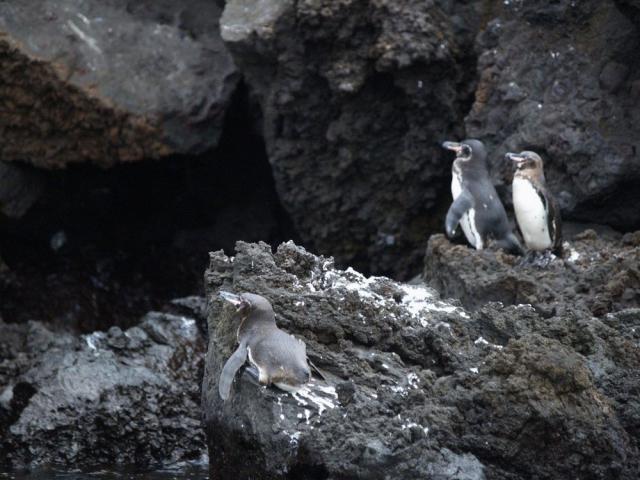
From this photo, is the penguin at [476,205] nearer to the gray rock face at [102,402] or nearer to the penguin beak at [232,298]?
the gray rock face at [102,402]

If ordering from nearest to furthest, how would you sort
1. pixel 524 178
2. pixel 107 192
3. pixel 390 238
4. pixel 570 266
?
pixel 570 266 < pixel 524 178 < pixel 390 238 < pixel 107 192

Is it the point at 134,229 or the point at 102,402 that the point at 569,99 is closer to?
the point at 102,402

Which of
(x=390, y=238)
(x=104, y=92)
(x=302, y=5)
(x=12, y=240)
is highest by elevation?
(x=302, y=5)

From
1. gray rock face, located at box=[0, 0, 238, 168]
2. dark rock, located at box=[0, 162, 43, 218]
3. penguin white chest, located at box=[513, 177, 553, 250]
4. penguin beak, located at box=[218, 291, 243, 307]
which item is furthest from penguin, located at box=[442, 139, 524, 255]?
dark rock, located at box=[0, 162, 43, 218]

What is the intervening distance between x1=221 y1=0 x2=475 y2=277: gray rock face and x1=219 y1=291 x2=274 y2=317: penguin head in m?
4.73

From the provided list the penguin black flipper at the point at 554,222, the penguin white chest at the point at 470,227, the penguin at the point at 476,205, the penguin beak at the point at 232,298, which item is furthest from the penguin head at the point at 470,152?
the penguin beak at the point at 232,298

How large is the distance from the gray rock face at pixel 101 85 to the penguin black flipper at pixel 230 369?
222 inches

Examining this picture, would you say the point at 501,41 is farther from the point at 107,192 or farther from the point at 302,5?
the point at 107,192

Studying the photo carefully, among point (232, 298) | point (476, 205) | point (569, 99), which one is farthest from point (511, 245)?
point (232, 298)

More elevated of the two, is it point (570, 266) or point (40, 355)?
point (570, 266)

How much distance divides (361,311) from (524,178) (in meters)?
3.74

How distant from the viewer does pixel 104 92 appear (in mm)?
11289

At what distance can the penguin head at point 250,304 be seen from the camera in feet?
20.3

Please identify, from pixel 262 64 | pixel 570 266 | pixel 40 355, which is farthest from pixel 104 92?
pixel 570 266
